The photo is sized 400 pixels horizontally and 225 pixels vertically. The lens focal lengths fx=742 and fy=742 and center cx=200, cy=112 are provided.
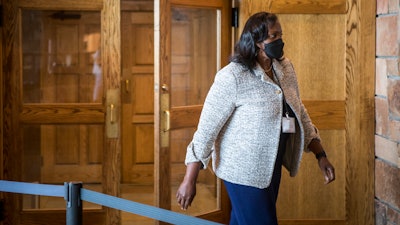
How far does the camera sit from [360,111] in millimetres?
4555

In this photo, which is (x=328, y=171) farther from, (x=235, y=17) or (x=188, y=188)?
(x=235, y=17)

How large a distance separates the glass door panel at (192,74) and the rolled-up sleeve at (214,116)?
3.95 feet

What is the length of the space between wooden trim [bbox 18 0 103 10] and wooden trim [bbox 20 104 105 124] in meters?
0.62

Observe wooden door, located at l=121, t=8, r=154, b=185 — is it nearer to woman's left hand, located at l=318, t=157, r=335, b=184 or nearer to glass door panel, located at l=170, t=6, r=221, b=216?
glass door panel, located at l=170, t=6, r=221, b=216

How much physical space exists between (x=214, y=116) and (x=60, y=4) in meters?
1.87

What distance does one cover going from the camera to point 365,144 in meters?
4.55

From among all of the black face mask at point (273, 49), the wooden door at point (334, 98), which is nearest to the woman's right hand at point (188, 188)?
the black face mask at point (273, 49)

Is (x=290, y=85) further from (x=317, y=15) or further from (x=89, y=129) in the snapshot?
(x=89, y=129)

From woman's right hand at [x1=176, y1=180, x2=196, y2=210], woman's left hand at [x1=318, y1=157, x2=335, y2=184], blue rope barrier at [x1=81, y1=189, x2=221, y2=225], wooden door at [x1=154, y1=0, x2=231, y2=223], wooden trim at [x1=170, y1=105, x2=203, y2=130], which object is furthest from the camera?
wooden trim at [x1=170, y1=105, x2=203, y2=130]

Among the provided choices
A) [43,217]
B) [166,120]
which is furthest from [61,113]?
[166,120]

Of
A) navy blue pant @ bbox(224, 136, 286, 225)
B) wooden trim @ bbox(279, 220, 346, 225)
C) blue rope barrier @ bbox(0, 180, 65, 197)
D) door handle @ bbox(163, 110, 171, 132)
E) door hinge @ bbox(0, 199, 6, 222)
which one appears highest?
door handle @ bbox(163, 110, 171, 132)

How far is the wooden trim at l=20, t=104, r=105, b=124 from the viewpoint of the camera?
4.70m

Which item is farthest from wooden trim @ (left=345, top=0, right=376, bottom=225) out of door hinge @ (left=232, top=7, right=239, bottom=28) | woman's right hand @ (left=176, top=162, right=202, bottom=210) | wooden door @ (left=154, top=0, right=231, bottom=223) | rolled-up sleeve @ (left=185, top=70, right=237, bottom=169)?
woman's right hand @ (left=176, top=162, right=202, bottom=210)

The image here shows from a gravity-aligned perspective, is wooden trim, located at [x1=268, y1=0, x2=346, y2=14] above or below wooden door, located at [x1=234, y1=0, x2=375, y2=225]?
above
